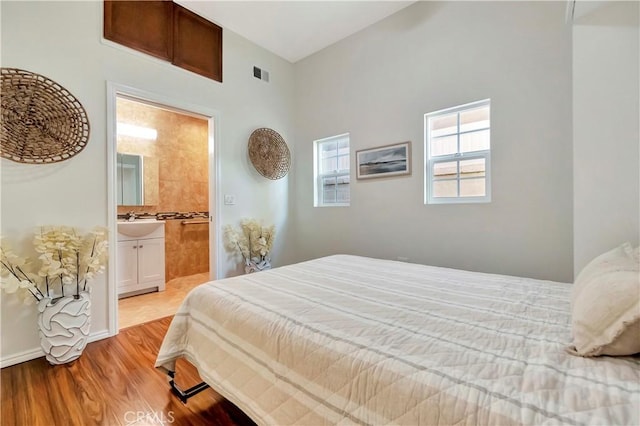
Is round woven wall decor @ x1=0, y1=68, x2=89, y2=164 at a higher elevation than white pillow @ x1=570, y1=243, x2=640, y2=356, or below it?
higher

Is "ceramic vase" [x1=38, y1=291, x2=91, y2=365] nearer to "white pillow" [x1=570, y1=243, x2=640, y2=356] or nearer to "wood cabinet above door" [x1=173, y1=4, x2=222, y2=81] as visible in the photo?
"wood cabinet above door" [x1=173, y1=4, x2=222, y2=81]

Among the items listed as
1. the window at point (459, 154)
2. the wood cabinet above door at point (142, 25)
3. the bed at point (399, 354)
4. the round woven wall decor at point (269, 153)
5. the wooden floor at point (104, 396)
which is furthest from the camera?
the round woven wall decor at point (269, 153)

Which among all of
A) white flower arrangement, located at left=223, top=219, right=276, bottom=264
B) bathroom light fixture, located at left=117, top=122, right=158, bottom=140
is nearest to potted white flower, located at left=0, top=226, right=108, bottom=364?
white flower arrangement, located at left=223, top=219, right=276, bottom=264

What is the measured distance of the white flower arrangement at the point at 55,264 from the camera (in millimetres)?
1770

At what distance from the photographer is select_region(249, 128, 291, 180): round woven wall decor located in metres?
3.49

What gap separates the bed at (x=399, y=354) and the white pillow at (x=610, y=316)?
0.13ft

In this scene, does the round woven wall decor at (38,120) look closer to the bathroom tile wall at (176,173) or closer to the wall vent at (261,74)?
the bathroom tile wall at (176,173)

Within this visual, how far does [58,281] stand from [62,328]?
39 cm


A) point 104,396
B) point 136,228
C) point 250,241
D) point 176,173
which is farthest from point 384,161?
point 176,173

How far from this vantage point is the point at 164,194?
4.09 metres

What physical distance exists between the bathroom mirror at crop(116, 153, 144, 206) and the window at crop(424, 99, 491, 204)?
3836mm

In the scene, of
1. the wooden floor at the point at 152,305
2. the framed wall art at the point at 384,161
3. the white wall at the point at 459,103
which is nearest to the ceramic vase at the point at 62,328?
the wooden floor at the point at 152,305

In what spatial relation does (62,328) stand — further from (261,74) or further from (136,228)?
(261,74)

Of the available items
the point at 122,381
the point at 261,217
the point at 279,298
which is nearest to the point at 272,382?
the point at 279,298
